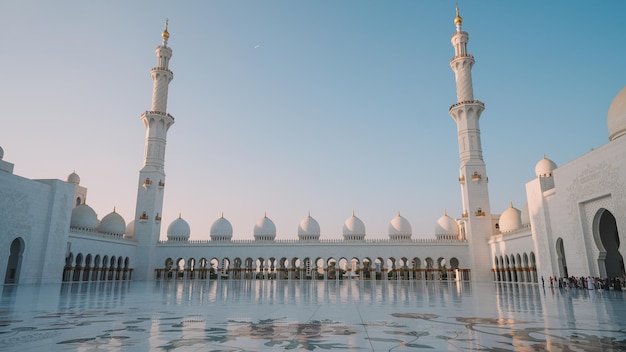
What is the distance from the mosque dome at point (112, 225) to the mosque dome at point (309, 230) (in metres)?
15.8

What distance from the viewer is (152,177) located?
116 ft

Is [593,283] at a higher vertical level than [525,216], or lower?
lower

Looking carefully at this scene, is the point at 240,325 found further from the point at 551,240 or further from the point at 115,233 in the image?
the point at 115,233

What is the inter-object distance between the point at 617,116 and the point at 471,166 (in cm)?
1444

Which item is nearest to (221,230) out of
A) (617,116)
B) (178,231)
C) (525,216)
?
(178,231)

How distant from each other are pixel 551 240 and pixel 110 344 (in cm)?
2334

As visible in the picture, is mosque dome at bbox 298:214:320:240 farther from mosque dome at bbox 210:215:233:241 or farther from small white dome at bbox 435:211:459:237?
small white dome at bbox 435:211:459:237

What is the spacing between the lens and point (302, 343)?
3988 mm

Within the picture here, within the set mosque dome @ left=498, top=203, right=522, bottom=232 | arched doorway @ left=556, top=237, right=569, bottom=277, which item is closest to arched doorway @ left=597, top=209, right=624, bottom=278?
arched doorway @ left=556, top=237, right=569, bottom=277

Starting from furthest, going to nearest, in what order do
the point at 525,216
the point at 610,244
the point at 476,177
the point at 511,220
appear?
1. the point at 476,177
2. the point at 511,220
3. the point at 525,216
4. the point at 610,244

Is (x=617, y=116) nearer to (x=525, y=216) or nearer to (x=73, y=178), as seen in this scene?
(x=525, y=216)

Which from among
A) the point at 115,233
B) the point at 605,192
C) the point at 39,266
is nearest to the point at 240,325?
the point at 605,192

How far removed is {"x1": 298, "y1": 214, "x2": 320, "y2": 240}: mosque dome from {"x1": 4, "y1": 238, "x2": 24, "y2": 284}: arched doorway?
Answer: 70.6 ft

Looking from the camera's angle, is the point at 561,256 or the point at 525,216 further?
the point at 525,216
